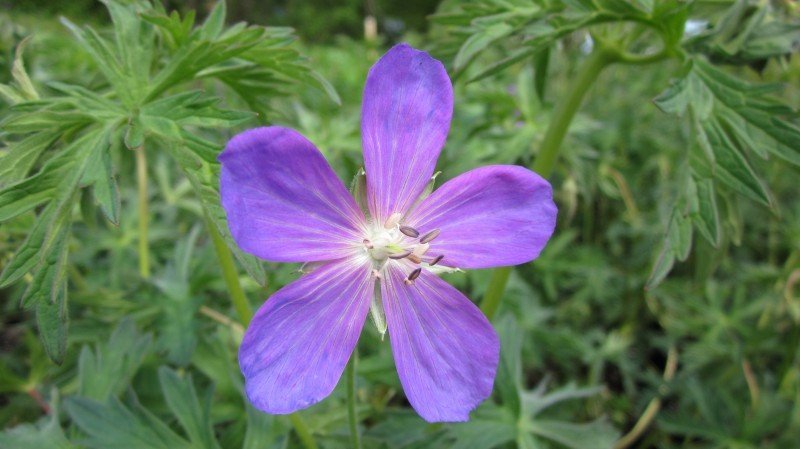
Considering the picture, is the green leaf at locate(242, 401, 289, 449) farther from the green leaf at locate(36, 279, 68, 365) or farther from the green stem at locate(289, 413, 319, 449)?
the green leaf at locate(36, 279, 68, 365)

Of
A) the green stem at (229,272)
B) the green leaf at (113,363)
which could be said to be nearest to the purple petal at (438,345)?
the green stem at (229,272)

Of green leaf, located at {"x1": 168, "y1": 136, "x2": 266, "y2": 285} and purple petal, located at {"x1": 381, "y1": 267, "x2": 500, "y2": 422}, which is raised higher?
green leaf, located at {"x1": 168, "y1": 136, "x2": 266, "y2": 285}

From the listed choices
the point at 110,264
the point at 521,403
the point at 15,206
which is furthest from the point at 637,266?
the point at 15,206

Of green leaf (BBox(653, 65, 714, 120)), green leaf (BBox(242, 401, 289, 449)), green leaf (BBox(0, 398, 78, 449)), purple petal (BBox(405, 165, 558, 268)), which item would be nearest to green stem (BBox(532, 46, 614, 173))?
green leaf (BBox(653, 65, 714, 120))

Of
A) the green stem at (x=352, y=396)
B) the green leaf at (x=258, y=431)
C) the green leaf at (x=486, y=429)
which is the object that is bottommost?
the green leaf at (x=486, y=429)

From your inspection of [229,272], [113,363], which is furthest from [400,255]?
[113,363]

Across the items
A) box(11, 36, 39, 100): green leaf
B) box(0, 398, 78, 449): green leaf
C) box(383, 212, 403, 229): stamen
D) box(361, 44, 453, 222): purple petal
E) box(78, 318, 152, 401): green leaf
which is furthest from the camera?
box(78, 318, 152, 401): green leaf

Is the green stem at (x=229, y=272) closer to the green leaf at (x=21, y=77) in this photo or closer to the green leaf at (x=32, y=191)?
the green leaf at (x=32, y=191)

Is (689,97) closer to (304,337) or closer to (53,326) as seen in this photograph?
(304,337)
